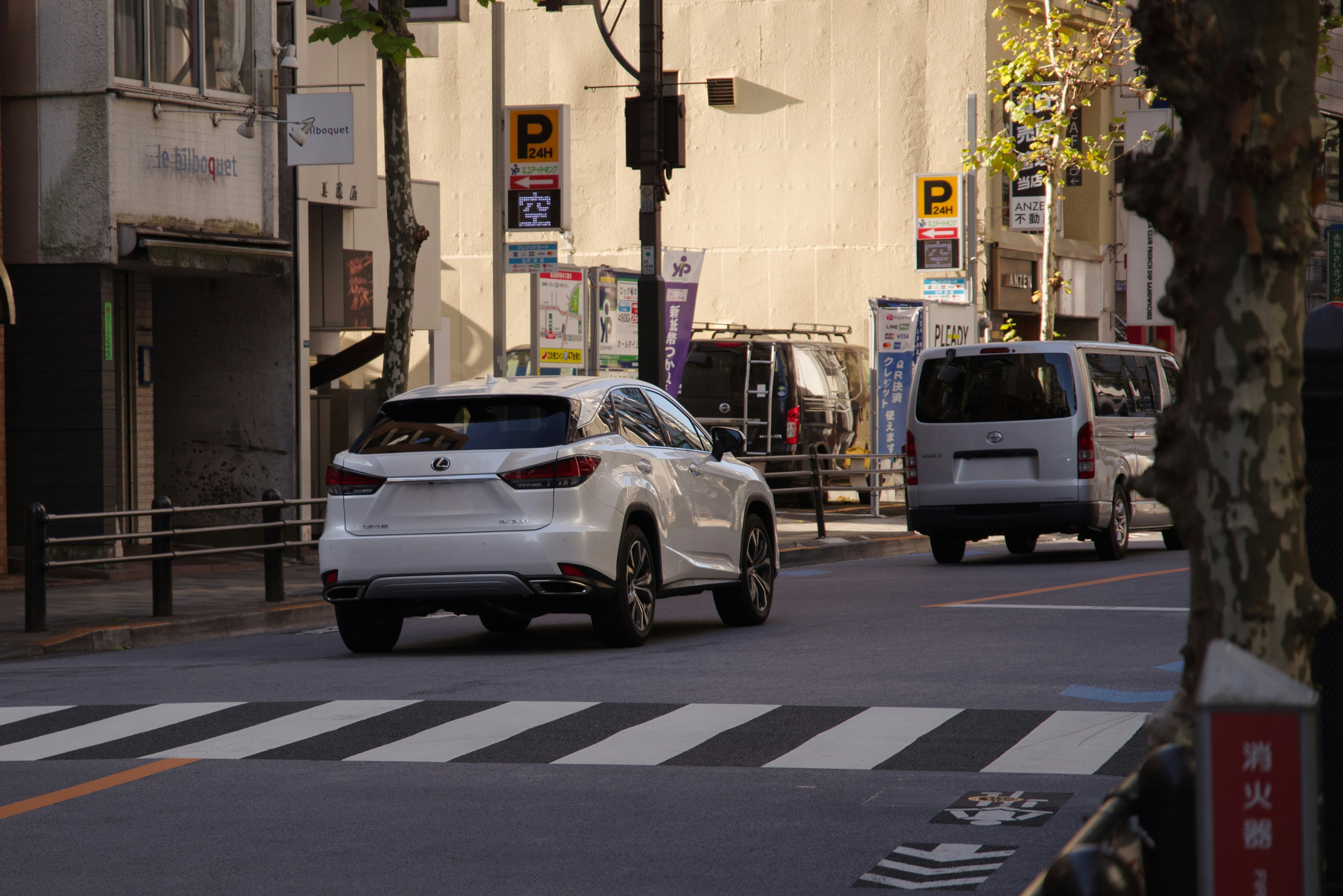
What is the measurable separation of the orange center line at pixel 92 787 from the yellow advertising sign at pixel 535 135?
14.1 meters

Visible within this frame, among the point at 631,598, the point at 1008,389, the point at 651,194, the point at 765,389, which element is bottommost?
the point at 631,598

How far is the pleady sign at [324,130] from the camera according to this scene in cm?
1905

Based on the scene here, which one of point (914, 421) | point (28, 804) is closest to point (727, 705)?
point (28, 804)

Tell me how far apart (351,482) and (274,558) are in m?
3.96

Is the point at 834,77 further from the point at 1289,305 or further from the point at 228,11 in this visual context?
the point at 1289,305

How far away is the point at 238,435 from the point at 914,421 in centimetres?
736

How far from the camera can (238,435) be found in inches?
809

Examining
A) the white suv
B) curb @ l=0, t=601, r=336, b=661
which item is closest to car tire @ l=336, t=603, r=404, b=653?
the white suv

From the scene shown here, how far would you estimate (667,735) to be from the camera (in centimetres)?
826

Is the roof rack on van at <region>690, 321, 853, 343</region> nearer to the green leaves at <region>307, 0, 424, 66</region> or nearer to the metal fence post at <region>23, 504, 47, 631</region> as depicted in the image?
the green leaves at <region>307, 0, 424, 66</region>

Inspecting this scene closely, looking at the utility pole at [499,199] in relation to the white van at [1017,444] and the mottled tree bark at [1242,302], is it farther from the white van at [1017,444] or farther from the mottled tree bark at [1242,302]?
the mottled tree bark at [1242,302]

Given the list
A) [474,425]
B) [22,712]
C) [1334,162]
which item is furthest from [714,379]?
[1334,162]

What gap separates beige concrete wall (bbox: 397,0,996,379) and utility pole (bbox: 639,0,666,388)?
16.8 meters

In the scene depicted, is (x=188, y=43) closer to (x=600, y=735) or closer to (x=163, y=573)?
(x=163, y=573)
